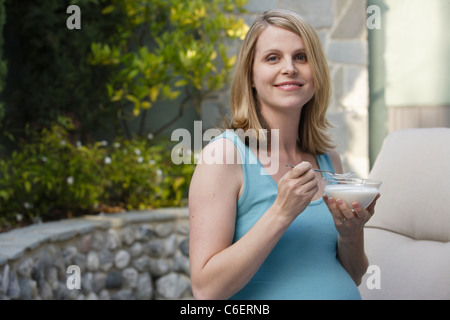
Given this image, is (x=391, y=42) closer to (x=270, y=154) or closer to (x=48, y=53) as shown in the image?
(x=48, y=53)

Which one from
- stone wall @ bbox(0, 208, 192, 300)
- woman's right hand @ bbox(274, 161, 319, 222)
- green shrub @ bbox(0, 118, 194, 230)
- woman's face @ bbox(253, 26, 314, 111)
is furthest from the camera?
green shrub @ bbox(0, 118, 194, 230)

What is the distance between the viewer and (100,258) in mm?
3277

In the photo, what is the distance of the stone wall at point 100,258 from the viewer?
252 cm

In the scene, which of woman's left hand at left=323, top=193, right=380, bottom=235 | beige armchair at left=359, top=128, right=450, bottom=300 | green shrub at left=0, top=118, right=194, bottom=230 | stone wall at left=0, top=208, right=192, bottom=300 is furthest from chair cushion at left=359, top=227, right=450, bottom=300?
green shrub at left=0, top=118, right=194, bottom=230

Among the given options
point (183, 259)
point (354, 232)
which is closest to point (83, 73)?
point (183, 259)

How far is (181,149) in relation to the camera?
168 inches

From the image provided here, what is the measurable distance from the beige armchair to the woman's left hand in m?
0.37

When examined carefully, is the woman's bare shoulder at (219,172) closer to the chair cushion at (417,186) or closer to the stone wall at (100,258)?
the chair cushion at (417,186)

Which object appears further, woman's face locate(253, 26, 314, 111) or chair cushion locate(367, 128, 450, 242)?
chair cushion locate(367, 128, 450, 242)

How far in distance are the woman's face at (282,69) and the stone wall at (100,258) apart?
148 cm

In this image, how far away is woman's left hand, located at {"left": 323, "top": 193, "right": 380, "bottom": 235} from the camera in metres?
1.35

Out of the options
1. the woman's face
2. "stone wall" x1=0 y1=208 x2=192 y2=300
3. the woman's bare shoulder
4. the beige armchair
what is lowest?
"stone wall" x1=0 y1=208 x2=192 y2=300

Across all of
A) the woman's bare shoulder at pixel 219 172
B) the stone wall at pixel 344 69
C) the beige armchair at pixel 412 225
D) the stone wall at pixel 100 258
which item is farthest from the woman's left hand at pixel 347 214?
the stone wall at pixel 344 69

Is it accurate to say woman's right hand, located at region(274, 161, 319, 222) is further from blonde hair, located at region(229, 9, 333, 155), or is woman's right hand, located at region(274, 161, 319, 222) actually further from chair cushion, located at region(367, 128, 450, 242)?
chair cushion, located at region(367, 128, 450, 242)
